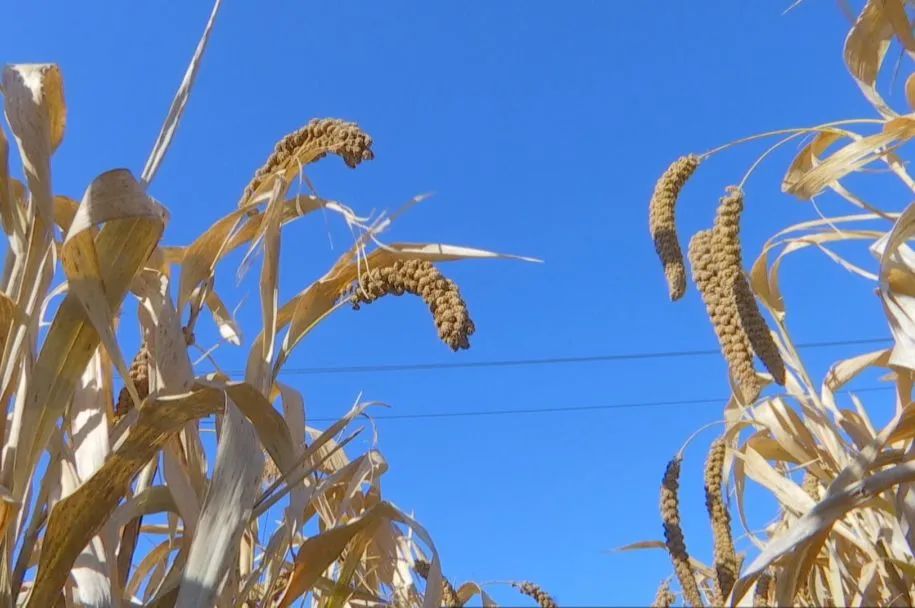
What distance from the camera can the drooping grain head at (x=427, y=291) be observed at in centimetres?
115

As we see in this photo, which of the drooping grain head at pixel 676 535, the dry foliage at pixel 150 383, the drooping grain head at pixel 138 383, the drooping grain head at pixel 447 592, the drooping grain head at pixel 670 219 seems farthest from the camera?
the drooping grain head at pixel 447 592

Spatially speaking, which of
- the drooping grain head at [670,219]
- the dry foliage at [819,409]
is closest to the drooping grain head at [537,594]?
the dry foliage at [819,409]

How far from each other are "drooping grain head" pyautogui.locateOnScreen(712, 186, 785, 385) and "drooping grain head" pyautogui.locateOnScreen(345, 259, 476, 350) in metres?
0.39

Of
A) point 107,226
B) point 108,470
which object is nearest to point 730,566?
point 108,470

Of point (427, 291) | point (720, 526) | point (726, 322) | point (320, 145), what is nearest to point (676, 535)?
point (720, 526)

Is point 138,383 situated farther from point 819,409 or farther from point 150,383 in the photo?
point 819,409

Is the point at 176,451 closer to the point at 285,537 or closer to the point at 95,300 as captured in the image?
the point at 285,537

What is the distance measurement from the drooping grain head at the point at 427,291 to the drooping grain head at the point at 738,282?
1.28 feet

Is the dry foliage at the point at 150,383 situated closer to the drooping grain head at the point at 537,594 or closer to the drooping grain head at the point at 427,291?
the drooping grain head at the point at 427,291

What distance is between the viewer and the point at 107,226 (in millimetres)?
1000

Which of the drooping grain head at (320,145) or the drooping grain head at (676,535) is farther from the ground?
the drooping grain head at (320,145)

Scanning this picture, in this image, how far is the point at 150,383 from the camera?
119cm

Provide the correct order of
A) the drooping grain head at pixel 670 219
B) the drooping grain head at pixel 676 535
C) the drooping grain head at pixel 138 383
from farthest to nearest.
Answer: the drooping grain head at pixel 676 535 → the drooping grain head at pixel 670 219 → the drooping grain head at pixel 138 383

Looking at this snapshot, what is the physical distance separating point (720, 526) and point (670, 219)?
1.89ft
